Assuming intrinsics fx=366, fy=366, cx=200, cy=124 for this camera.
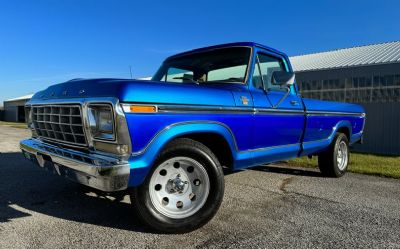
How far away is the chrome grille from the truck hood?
0.13m

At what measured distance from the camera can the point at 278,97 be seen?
5.06 m

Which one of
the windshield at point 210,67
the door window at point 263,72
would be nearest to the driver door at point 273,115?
the door window at point 263,72

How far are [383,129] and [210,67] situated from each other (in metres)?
11.9

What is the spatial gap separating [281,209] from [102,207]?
2176mm

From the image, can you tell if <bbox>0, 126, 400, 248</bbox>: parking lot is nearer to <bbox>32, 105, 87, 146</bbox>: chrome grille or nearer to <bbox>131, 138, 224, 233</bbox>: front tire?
<bbox>131, 138, 224, 233</bbox>: front tire

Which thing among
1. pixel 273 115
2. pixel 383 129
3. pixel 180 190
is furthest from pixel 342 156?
pixel 383 129

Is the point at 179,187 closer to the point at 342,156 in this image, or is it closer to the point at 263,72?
the point at 263,72

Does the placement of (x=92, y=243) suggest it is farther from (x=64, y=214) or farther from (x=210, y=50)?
(x=210, y=50)

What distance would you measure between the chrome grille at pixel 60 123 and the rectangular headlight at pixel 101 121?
159 mm

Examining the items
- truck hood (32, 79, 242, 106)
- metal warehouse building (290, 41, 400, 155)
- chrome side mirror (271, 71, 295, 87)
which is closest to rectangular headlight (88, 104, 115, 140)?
truck hood (32, 79, 242, 106)

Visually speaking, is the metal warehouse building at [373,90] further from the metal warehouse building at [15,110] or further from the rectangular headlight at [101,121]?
the metal warehouse building at [15,110]

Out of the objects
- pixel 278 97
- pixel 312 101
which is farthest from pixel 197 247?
pixel 312 101

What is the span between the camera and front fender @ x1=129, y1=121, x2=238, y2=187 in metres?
3.23

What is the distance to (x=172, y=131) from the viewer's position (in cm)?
349
